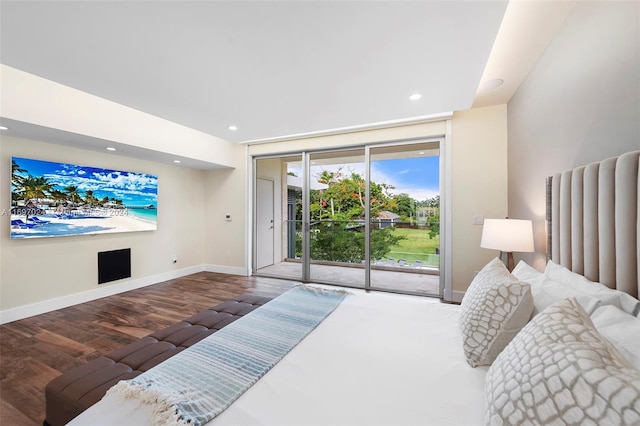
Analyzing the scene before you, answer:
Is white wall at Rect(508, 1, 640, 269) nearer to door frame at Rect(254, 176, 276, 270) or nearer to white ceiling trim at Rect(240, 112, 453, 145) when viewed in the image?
white ceiling trim at Rect(240, 112, 453, 145)

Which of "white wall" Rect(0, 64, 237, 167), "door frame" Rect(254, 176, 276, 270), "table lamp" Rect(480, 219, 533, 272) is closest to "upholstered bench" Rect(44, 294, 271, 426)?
"table lamp" Rect(480, 219, 533, 272)

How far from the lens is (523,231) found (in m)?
2.28

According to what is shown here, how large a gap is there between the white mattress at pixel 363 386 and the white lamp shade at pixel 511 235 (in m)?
1.31

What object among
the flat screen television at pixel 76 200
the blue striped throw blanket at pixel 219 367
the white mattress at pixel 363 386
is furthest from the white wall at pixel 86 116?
the white mattress at pixel 363 386

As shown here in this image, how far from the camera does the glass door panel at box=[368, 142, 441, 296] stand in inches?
148

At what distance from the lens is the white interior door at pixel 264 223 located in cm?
509

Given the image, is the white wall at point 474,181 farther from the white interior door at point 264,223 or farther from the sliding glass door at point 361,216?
the white interior door at point 264,223

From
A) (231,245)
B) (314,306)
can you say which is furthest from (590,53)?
(231,245)

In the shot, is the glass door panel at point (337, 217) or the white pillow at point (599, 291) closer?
the white pillow at point (599, 291)

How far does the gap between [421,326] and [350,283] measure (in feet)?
8.82

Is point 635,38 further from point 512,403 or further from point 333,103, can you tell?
point 333,103

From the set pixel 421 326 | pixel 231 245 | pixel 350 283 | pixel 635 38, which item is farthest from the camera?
pixel 231 245

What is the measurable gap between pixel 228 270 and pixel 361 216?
2950 millimetres

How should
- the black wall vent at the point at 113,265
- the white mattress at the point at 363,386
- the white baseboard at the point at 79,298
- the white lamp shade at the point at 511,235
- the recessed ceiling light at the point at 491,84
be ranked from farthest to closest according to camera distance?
1. the black wall vent at the point at 113,265
2. the white baseboard at the point at 79,298
3. the recessed ceiling light at the point at 491,84
4. the white lamp shade at the point at 511,235
5. the white mattress at the point at 363,386
